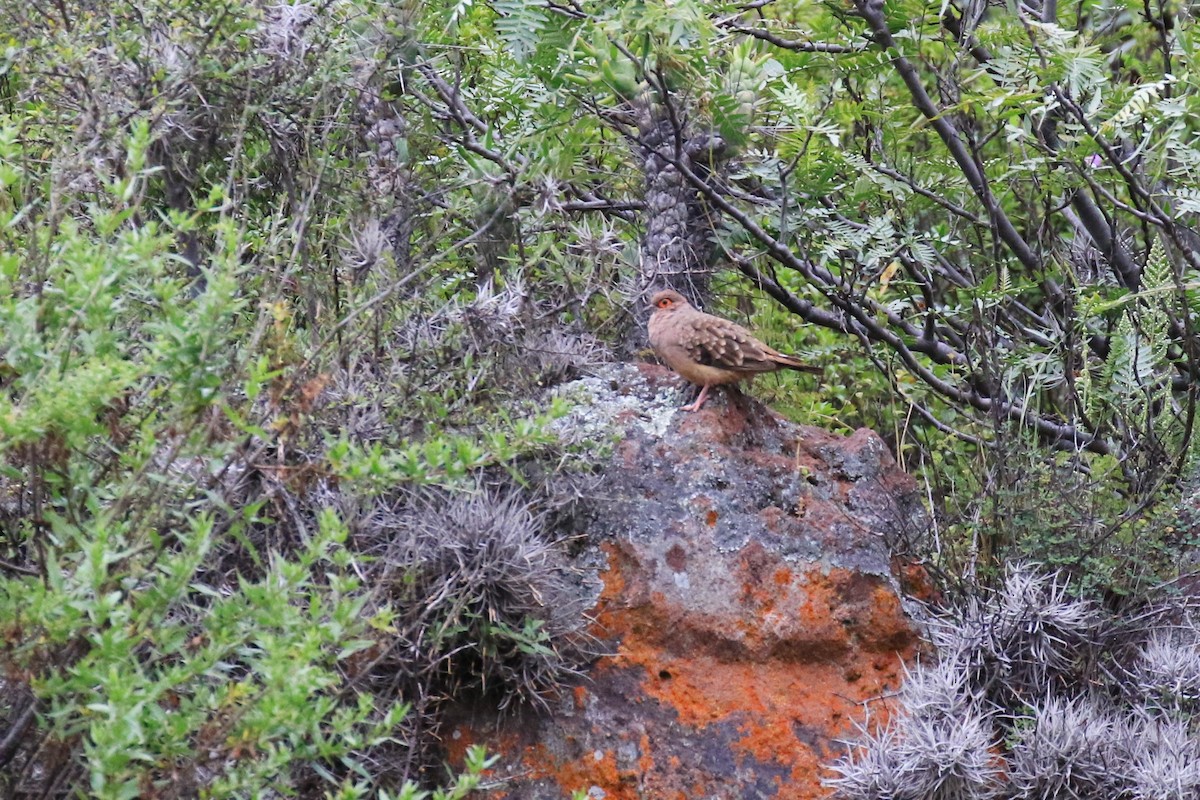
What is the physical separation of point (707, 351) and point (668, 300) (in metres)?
0.48

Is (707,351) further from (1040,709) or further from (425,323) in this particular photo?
(1040,709)

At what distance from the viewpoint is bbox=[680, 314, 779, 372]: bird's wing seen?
4.76m

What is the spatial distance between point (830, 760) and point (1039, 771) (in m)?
0.62

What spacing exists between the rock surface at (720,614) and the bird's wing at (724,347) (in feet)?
0.50

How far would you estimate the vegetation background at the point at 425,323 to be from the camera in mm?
3102

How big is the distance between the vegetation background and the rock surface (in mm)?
162

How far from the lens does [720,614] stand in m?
4.36

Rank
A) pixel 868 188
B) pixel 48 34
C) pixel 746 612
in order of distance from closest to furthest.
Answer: pixel 746 612
pixel 48 34
pixel 868 188

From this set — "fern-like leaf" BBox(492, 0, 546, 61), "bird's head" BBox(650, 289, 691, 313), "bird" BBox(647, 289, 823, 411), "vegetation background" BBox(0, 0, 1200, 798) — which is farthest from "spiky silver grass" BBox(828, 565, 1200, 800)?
"fern-like leaf" BBox(492, 0, 546, 61)

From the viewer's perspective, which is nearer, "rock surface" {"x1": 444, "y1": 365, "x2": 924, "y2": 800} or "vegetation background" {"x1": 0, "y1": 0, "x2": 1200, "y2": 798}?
"vegetation background" {"x1": 0, "y1": 0, "x2": 1200, "y2": 798}

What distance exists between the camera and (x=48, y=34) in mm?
4766

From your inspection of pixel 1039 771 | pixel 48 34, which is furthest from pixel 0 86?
pixel 1039 771

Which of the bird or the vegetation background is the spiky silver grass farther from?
the bird

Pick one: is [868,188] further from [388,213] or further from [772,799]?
[772,799]
